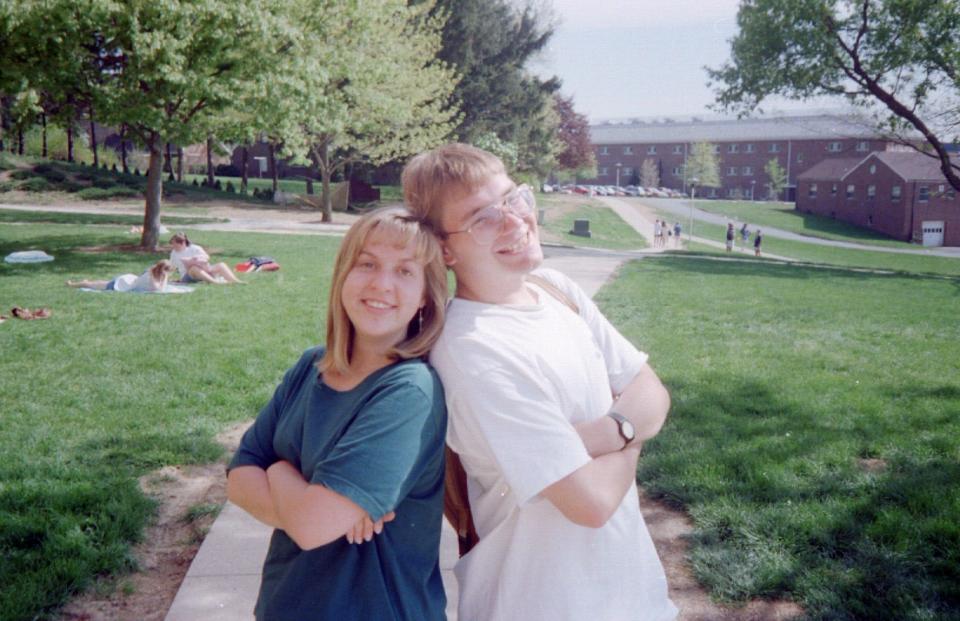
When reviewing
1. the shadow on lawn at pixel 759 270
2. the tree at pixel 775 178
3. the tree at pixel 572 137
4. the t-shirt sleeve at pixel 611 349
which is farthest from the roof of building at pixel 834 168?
the t-shirt sleeve at pixel 611 349

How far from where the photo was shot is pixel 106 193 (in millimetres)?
35875

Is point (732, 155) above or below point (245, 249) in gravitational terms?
Result: above

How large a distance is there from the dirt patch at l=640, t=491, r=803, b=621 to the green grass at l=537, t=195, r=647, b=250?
93.4 ft

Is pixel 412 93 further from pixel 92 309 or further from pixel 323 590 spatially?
pixel 323 590

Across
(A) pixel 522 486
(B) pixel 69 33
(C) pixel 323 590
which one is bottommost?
(C) pixel 323 590

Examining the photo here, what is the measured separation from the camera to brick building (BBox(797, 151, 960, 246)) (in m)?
58.6

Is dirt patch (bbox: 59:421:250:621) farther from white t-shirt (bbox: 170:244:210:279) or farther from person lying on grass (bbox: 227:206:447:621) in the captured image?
white t-shirt (bbox: 170:244:210:279)

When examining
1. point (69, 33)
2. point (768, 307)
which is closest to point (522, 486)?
point (768, 307)

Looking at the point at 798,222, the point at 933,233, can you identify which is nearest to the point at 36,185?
the point at 798,222

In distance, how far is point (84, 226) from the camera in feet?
76.9

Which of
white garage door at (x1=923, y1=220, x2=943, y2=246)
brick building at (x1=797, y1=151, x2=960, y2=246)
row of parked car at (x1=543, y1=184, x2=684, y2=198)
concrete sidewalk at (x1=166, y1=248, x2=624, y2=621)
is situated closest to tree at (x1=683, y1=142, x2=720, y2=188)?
row of parked car at (x1=543, y1=184, x2=684, y2=198)

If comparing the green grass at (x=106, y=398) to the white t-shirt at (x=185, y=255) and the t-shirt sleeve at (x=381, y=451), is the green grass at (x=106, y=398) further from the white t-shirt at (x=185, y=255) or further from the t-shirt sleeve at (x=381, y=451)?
the t-shirt sleeve at (x=381, y=451)

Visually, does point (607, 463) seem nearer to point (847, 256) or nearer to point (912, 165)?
point (847, 256)

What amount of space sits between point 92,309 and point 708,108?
70.0 ft
